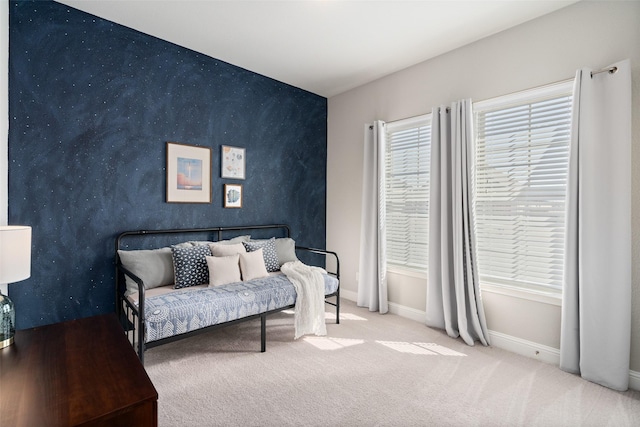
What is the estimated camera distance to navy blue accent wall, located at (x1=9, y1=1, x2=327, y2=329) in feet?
8.22

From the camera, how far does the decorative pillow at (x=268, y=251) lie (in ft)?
11.4

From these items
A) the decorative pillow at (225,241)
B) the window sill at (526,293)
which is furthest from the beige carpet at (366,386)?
the decorative pillow at (225,241)

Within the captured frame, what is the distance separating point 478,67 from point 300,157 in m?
2.27

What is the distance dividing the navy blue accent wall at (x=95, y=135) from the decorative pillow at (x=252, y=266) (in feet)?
2.27

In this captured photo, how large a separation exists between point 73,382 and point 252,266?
2.03 m

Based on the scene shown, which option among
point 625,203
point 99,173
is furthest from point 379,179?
point 99,173

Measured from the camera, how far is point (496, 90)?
2.97 meters

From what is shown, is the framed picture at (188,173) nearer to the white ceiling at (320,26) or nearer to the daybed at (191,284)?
the daybed at (191,284)

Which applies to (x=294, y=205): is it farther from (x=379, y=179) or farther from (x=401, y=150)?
(x=401, y=150)

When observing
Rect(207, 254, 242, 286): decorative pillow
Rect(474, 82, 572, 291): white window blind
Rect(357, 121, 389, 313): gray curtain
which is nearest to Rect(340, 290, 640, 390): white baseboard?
Rect(474, 82, 572, 291): white window blind

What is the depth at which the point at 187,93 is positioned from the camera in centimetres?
335

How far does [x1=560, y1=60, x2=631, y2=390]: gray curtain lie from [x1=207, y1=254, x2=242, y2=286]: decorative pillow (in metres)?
2.69

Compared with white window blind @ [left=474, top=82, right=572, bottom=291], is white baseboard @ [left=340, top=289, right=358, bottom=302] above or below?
below

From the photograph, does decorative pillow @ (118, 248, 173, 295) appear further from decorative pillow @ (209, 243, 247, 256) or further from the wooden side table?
the wooden side table
